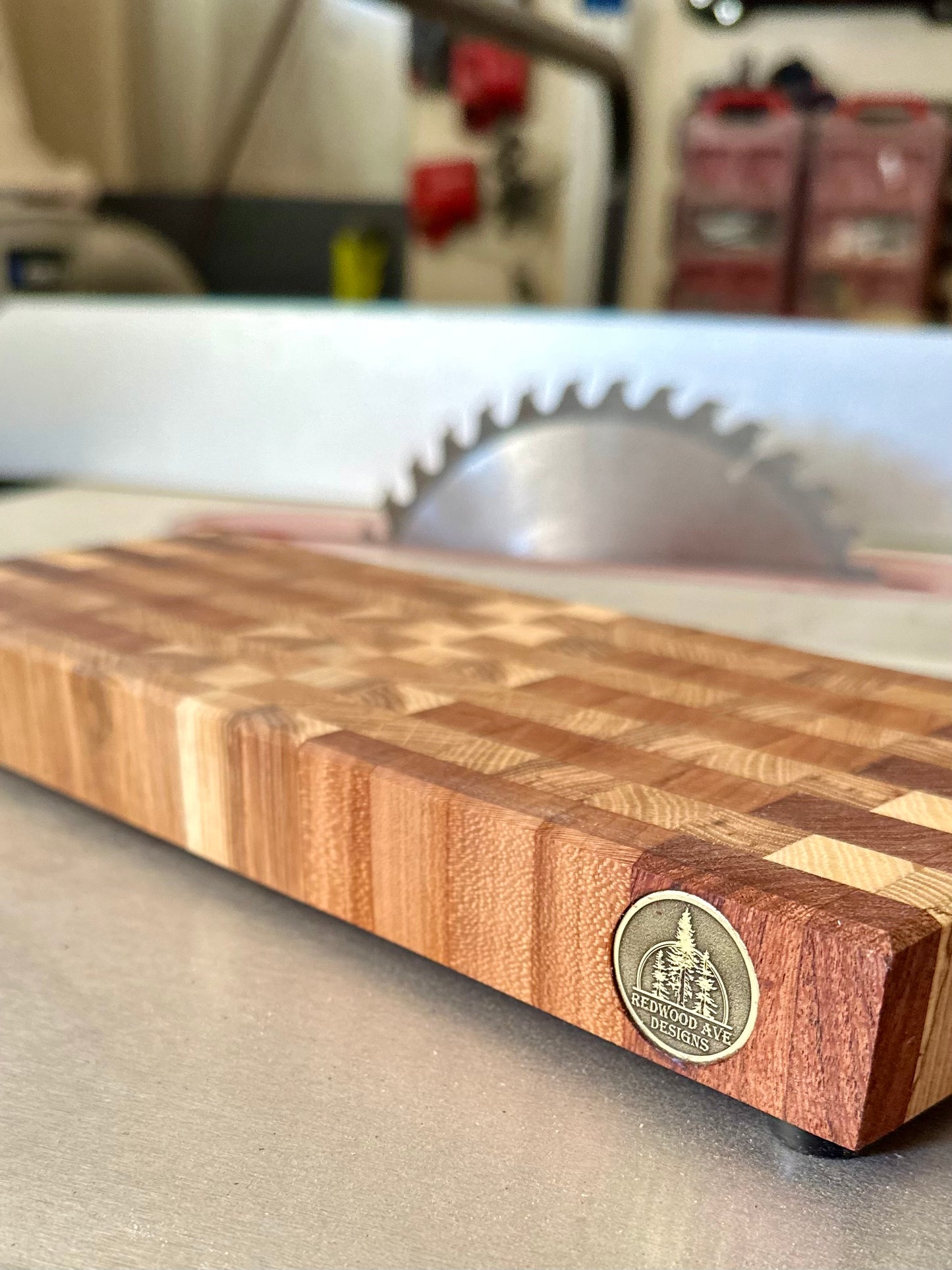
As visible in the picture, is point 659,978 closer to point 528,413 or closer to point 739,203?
point 528,413

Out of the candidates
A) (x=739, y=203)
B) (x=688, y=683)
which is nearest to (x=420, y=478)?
(x=688, y=683)

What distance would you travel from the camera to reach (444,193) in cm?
321

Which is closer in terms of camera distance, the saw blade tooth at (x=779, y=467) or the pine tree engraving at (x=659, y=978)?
the pine tree engraving at (x=659, y=978)

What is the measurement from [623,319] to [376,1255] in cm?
91

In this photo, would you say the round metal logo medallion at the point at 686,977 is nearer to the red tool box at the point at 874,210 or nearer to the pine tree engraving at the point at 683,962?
the pine tree engraving at the point at 683,962

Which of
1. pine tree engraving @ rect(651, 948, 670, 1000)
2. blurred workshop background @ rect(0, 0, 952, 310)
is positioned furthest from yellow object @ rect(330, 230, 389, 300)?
pine tree engraving @ rect(651, 948, 670, 1000)

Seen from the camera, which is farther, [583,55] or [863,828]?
[583,55]

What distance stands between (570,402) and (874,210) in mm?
2260

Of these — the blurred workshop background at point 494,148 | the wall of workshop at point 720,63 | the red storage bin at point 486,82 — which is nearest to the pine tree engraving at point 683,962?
the blurred workshop background at point 494,148

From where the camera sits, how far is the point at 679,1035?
0.30 meters

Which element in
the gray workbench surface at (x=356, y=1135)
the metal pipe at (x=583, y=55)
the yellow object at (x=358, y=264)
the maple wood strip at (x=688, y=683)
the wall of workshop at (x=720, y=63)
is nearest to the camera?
the gray workbench surface at (x=356, y=1135)

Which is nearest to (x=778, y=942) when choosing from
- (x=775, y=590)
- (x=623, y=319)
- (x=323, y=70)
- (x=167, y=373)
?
(x=775, y=590)

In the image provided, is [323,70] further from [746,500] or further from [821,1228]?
[821,1228]

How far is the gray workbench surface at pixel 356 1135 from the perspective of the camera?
0.88 ft
